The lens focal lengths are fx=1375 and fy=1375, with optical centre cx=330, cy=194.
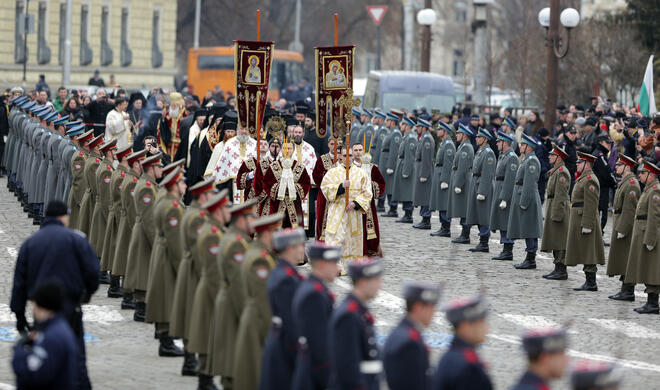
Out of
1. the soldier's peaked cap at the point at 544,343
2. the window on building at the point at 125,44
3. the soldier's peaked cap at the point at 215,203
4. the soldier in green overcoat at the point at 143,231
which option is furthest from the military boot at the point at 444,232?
the window on building at the point at 125,44

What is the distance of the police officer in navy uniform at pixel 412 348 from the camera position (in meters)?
7.37

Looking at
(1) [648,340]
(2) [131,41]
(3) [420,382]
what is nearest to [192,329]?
(3) [420,382]

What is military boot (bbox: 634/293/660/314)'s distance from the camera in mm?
15875

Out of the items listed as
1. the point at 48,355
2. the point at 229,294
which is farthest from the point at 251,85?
the point at 48,355

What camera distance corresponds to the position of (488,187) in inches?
822

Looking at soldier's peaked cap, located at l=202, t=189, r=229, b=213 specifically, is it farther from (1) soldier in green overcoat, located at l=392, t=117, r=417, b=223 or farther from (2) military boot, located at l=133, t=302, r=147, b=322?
(1) soldier in green overcoat, located at l=392, t=117, r=417, b=223

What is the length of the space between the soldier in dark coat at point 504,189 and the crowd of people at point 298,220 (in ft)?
0.11

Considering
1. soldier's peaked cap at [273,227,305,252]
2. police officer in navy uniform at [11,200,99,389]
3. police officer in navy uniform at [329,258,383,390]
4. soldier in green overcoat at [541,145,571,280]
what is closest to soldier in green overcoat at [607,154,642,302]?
soldier in green overcoat at [541,145,571,280]

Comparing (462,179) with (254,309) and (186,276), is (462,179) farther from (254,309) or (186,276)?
(254,309)

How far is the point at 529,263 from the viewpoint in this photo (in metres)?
19.4

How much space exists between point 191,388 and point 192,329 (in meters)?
0.64

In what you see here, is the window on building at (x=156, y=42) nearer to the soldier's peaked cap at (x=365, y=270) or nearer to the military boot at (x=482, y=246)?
the military boot at (x=482, y=246)

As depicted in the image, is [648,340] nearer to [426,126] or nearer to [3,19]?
[426,126]

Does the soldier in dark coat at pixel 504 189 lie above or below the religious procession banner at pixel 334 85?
below
